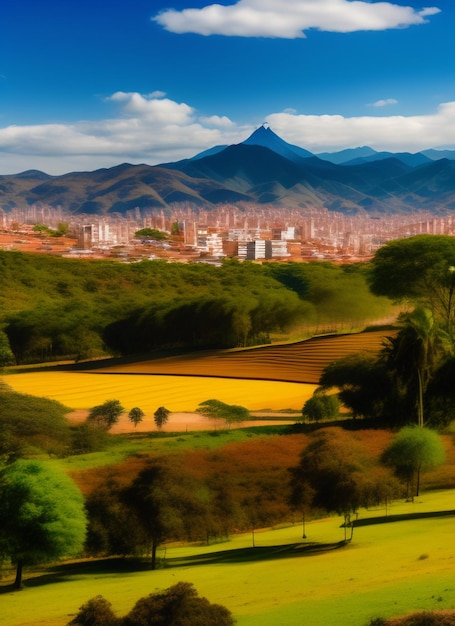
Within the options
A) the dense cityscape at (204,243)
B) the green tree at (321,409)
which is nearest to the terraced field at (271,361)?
the green tree at (321,409)

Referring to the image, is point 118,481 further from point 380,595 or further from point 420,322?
point 420,322

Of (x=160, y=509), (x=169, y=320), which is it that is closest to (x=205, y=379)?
(x=169, y=320)

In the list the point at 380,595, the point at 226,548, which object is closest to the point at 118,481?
the point at 226,548

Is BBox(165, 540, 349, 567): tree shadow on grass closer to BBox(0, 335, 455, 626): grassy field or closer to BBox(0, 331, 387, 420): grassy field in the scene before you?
BBox(0, 335, 455, 626): grassy field

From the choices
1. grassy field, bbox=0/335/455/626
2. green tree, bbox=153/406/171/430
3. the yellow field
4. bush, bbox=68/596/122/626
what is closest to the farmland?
the yellow field

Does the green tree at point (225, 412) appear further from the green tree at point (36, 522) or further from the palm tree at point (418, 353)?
the green tree at point (36, 522)
